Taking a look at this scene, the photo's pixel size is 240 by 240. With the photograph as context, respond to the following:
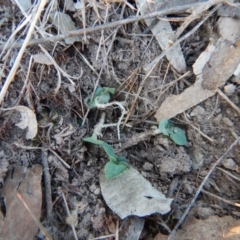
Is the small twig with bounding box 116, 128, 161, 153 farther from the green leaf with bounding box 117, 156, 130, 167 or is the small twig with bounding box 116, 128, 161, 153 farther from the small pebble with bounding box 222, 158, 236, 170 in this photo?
the small pebble with bounding box 222, 158, 236, 170

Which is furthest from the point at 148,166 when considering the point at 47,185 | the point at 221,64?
the point at 221,64

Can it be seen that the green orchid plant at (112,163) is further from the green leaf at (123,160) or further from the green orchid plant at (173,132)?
the green orchid plant at (173,132)

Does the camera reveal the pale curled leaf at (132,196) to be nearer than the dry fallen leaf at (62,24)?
Yes

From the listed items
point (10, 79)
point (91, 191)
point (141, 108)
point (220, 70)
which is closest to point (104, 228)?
point (91, 191)

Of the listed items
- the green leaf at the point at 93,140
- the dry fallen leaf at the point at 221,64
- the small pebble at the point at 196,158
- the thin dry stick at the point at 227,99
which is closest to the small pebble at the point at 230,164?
the small pebble at the point at 196,158

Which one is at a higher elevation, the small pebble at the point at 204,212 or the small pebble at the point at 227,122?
the small pebble at the point at 227,122

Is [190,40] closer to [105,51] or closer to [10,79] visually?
[105,51]

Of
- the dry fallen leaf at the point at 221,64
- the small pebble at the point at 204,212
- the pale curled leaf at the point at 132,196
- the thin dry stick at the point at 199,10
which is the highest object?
the thin dry stick at the point at 199,10

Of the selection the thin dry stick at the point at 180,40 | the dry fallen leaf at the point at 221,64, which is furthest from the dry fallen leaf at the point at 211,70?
the thin dry stick at the point at 180,40
